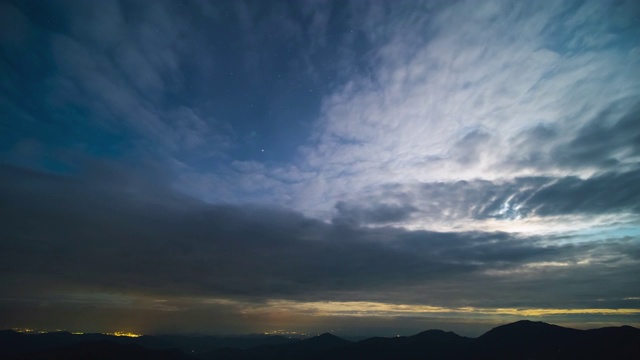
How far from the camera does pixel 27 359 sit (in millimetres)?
159500

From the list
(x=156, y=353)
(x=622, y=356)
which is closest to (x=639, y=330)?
(x=622, y=356)

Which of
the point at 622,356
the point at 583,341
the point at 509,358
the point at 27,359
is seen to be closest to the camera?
the point at 622,356

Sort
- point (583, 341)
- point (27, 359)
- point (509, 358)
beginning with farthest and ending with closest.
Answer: point (509, 358) → point (583, 341) → point (27, 359)

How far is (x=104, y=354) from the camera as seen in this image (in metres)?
162

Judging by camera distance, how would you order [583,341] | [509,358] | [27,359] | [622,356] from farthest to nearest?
[509,358] < [583,341] < [27,359] < [622,356]

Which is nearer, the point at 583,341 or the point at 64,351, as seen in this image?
the point at 64,351

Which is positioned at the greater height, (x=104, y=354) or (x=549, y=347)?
(x=104, y=354)

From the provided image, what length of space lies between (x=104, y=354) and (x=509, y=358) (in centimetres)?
26058

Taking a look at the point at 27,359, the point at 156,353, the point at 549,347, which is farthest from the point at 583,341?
the point at 27,359

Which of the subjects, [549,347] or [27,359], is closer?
[27,359]

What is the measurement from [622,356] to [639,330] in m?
41.9

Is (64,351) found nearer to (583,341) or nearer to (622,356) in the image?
(622,356)

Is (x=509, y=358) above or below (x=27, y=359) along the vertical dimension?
below

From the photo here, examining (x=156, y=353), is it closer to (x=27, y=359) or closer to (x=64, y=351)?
(x=64, y=351)
